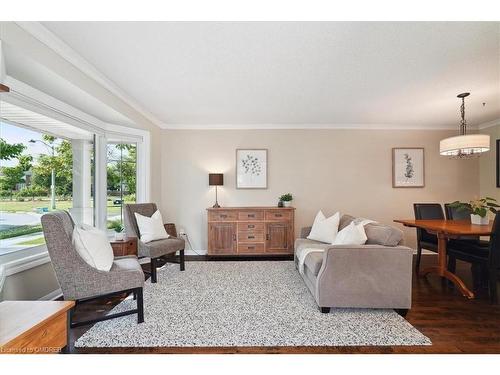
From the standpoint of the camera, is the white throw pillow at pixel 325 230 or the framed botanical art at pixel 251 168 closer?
the white throw pillow at pixel 325 230

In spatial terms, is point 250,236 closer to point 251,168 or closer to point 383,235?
point 251,168

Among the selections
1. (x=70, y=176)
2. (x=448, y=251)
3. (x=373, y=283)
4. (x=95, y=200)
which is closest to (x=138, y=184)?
(x=95, y=200)

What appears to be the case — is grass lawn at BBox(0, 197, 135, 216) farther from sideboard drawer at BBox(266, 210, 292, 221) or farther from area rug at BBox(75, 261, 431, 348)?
sideboard drawer at BBox(266, 210, 292, 221)

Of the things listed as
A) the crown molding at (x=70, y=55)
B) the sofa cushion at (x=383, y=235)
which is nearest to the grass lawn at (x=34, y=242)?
the crown molding at (x=70, y=55)

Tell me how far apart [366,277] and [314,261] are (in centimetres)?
48

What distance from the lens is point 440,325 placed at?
2.13 meters

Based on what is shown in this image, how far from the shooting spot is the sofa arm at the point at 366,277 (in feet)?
7.38

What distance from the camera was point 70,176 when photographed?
3145mm

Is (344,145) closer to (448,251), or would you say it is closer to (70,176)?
(448,251)

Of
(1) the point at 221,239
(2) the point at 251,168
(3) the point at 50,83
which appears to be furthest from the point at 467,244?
(3) the point at 50,83

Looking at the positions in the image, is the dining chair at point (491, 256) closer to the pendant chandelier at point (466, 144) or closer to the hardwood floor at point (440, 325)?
the hardwood floor at point (440, 325)

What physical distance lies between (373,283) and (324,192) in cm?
256

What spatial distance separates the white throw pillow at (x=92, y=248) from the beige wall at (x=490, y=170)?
6.02 m
